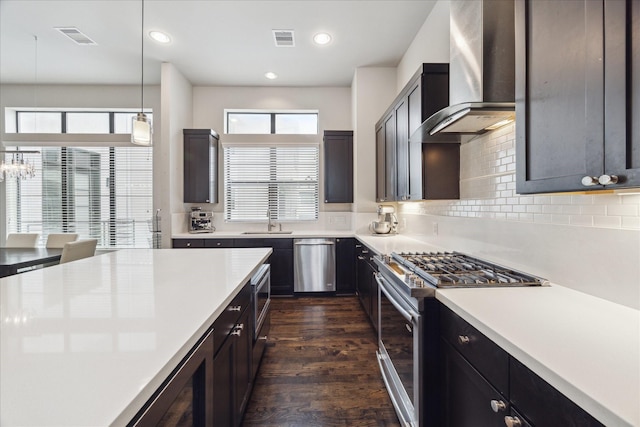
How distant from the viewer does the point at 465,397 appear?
1092mm

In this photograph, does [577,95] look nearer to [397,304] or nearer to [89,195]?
[397,304]

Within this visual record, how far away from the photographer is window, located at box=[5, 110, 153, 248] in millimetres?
4492

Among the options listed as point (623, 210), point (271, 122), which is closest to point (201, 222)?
point (271, 122)

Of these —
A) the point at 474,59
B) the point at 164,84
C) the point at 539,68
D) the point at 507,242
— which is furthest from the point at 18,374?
the point at 164,84

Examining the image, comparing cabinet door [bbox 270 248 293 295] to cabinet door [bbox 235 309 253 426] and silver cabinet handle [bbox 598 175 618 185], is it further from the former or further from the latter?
silver cabinet handle [bbox 598 175 618 185]

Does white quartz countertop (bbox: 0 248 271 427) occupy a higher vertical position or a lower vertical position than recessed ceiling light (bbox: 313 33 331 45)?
lower

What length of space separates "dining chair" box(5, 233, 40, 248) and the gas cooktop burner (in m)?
4.62

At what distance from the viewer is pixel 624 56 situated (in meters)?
0.75

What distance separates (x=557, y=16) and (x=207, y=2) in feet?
9.50

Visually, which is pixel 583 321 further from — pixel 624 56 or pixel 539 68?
pixel 539 68

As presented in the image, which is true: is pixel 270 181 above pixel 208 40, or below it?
below

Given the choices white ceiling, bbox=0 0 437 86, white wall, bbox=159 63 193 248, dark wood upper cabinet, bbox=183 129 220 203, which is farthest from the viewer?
dark wood upper cabinet, bbox=183 129 220 203

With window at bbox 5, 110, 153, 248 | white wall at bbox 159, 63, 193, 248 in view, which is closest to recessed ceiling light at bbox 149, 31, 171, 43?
white wall at bbox 159, 63, 193, 248

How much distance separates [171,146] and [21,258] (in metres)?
1.96
